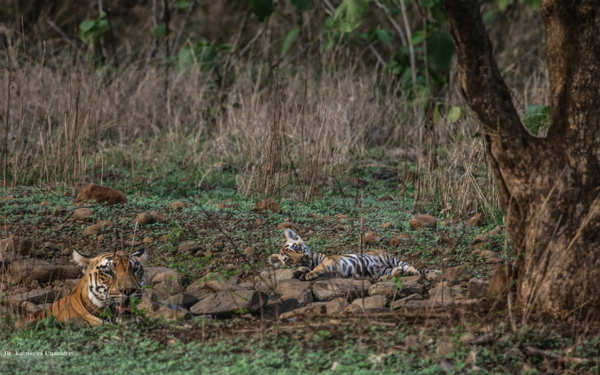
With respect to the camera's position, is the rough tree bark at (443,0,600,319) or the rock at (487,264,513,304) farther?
the rock at (487,264,513,304)

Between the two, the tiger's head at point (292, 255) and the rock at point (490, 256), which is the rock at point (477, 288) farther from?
the tiger's head at point (292, 255)

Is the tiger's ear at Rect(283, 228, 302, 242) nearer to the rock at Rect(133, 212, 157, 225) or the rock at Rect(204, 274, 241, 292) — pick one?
the rock at Rect(204, 274, 241, 292)

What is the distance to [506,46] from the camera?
1095 cm

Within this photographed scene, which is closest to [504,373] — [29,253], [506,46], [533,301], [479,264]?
[533,301]

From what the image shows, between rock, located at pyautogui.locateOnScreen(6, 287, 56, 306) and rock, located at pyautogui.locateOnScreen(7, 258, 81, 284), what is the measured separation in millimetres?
259

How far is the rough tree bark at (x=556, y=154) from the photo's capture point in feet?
9.58

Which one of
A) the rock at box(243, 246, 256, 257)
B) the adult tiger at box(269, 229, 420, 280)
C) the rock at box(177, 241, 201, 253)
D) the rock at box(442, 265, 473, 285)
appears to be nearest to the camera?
the rock at box(442, 265, 473, 285)

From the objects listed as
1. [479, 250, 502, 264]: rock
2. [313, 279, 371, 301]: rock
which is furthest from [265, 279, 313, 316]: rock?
[479, 250, 502, 264]: rock

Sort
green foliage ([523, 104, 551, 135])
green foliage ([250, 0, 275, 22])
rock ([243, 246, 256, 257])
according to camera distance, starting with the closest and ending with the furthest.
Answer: green foliage ([523, 104, 551, 135])
green foliage ([250, 0, 275, 22])
rock ([243, 246, 256, 257])

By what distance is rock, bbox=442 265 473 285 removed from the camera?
12.8 feet

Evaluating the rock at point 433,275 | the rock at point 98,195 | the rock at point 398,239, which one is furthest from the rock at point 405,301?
the rock at point 98,195

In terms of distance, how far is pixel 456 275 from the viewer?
13.1 ft

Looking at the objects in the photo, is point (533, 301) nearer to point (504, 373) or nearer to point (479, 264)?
point (504, 373)

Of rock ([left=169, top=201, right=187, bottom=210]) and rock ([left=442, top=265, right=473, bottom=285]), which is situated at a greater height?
rock ([left=442, top=265, right=473, bottom=285])
